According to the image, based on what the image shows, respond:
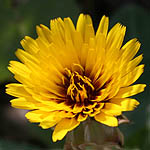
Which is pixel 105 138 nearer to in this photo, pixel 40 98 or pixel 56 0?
pixel 40 98

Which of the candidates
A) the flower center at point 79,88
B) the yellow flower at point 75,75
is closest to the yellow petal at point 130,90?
the yellow flower at point 75,75

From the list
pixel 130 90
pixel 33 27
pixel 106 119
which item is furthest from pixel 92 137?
pixel 33 27

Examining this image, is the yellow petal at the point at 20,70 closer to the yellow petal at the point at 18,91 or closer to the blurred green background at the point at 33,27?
the yellow petal at the point at 18,91

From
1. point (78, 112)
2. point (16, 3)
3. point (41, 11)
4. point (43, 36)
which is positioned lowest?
point (78, 112)

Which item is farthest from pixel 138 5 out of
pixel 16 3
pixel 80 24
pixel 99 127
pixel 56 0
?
pixel 99 127

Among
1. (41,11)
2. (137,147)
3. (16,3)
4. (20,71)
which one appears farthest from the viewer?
(16,3)

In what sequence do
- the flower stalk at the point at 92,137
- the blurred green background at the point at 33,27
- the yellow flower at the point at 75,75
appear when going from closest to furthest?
the yellow flower at the point at 75,75 → the flower stalk at the point at 92,137 → the blurred green background at the point at 33,27

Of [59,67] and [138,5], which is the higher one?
[138,5]
